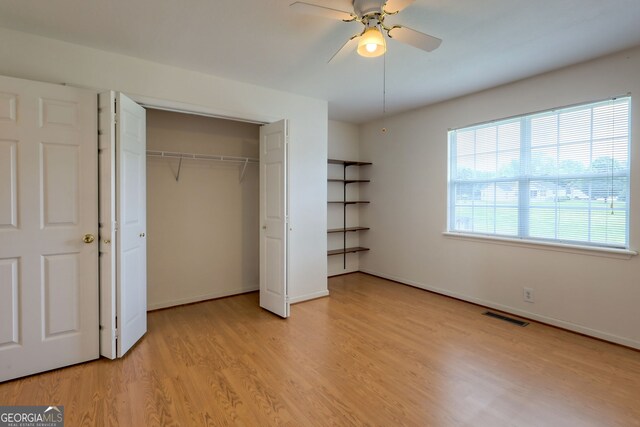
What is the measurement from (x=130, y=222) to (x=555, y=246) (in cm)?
408

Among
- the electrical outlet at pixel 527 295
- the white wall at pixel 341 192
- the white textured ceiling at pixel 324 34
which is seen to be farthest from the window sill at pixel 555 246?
the white wall at pixel 341 192

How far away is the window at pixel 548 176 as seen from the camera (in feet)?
9.49

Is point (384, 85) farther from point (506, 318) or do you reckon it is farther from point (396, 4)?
point (506, 318)

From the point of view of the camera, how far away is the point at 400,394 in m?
2.11

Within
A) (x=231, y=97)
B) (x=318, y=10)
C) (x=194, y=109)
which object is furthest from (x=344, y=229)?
(x=318, y=10)

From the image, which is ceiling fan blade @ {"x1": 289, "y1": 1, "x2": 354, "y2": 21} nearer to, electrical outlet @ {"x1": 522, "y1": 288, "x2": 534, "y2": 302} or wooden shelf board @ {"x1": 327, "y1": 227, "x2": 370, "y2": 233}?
electrical outlet @ {"x1": 522, "y1": 288, "x2": 534, "y2": 302}

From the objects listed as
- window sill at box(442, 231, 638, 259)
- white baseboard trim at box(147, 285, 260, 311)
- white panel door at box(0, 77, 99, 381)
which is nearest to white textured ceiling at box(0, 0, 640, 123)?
white panel door at box(0, 77, 99, 381)

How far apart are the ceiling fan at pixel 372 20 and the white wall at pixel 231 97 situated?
1702 mm

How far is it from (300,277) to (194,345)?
159cm

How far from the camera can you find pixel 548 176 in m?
3.32

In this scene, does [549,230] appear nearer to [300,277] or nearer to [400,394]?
[400,394]

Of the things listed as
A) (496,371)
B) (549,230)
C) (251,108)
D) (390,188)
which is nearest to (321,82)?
(251,108)

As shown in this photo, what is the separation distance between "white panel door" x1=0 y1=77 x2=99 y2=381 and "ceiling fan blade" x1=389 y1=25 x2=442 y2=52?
2338 mm

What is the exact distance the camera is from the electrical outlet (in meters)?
3.43
